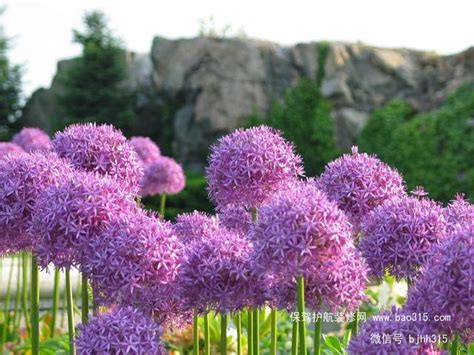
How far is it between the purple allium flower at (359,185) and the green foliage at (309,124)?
1604 centimetres

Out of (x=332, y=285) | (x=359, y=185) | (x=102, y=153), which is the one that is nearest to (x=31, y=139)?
(x=102, y=153)

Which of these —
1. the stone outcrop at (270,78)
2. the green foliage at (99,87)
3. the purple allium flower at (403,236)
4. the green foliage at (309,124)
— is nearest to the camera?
the purple allium flower at (403,236)

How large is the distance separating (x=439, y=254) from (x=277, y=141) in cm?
86

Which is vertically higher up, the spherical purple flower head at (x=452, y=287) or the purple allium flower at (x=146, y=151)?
the purple allium flower at (x=146, y=151)

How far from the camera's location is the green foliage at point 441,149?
1489 centimetres

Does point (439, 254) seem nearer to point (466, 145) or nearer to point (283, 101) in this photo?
point (466, 145)

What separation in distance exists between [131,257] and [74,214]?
24 centimetres

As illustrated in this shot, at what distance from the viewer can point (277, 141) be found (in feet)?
9.23

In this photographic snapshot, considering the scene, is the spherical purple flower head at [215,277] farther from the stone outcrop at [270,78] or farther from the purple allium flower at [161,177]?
the stone outcrop at [270,78]

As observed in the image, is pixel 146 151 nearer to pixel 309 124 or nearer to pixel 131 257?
pixel 131 257

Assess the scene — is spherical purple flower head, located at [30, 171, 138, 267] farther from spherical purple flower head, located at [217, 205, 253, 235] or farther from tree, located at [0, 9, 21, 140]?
tree, located at [0, 9, 21, 140]

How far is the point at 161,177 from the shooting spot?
20.6ft

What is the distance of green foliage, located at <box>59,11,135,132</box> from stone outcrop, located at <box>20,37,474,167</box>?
75.1 inches

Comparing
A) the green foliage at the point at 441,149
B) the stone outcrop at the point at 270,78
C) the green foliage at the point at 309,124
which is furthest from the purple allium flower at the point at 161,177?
the stone outcrop at the point at 270,78
